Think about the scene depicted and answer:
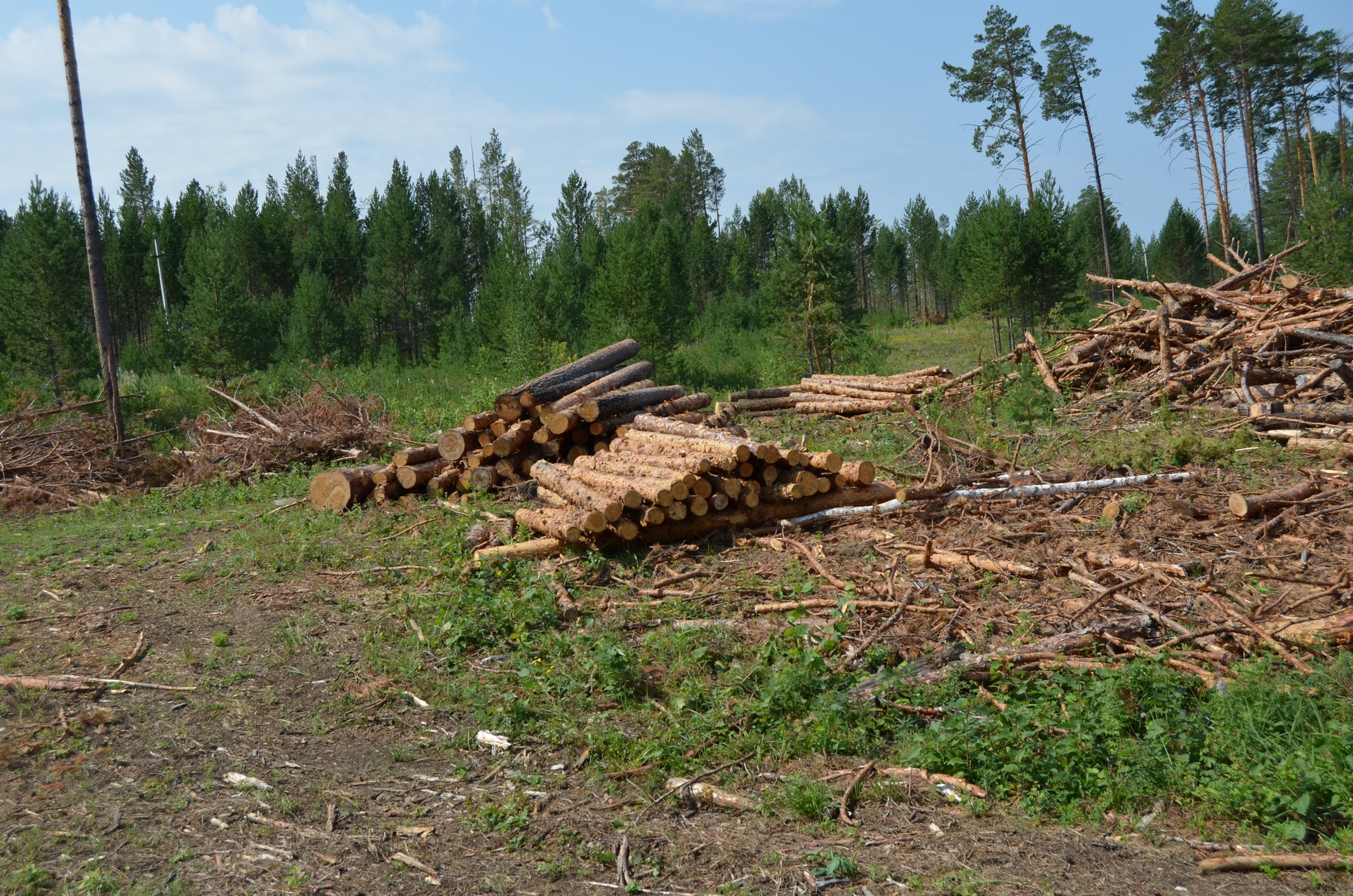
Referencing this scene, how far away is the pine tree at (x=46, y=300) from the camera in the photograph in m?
27.2

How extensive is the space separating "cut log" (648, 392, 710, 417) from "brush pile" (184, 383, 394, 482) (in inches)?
180

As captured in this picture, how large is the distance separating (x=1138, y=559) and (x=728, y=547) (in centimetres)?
316

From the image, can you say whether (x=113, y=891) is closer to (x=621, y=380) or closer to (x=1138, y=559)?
(x=1138, y=559)

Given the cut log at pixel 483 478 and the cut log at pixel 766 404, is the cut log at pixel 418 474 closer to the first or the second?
the cut log at pixel 483 478

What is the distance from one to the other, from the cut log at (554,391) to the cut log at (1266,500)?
690cm

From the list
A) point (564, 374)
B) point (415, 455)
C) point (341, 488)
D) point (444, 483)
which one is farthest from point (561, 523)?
point (564, 374)

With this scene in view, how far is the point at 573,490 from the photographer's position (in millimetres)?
8266

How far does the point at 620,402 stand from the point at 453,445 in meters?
1.96

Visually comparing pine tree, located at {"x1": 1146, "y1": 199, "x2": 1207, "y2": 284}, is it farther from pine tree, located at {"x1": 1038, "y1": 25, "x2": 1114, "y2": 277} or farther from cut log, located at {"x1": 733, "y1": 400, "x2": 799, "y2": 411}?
cut log, located at {"x1": 733, "y1": 400, "x2": 799, "y2": 411}

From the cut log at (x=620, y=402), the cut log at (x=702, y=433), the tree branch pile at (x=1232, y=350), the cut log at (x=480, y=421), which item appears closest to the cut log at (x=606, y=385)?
the cut log at (x=620, y=402)

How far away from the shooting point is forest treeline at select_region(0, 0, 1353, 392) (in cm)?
2547

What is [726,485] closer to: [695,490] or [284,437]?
[695,490]

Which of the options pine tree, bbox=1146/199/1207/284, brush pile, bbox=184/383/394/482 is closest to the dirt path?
brush pile, bbox=184/383/394/482

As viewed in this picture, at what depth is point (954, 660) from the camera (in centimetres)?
527
